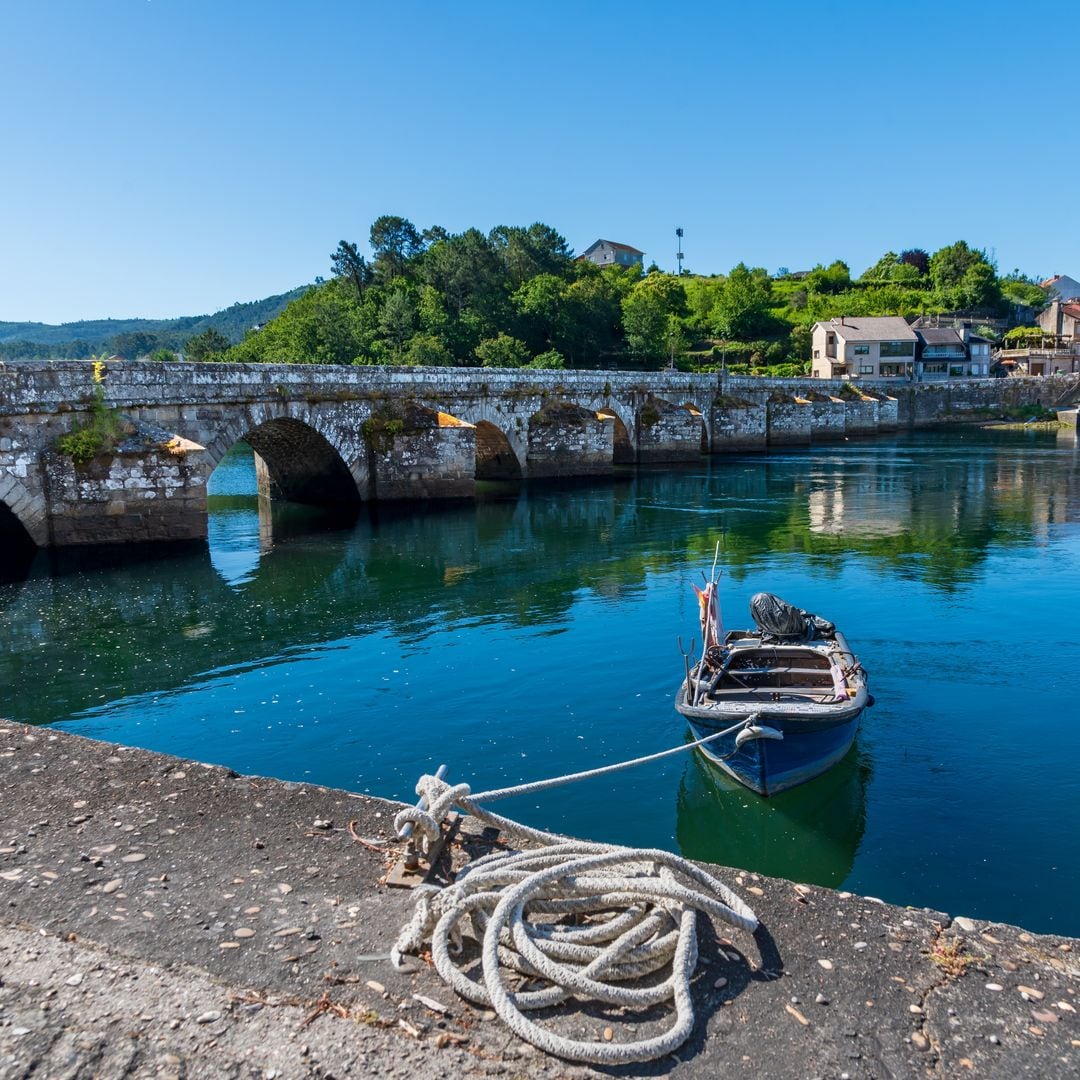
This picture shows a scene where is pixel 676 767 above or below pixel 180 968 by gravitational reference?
below

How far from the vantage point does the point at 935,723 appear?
37.5 ft

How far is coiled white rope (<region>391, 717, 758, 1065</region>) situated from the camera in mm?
4125

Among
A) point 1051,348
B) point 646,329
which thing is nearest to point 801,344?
point 646,329

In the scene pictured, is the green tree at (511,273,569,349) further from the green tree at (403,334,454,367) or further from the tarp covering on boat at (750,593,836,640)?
the tarp covering on boat at (750,593,836,640)

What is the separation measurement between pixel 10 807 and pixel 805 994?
216 inches

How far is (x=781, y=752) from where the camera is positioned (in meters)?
9.25

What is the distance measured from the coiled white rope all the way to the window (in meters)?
79.0

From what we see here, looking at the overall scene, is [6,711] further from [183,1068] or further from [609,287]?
[609,287]

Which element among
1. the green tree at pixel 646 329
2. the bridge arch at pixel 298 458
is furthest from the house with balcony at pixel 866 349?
the bridge arch at pixel 298 458

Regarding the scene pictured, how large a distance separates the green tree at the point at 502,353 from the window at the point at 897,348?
32965 mm

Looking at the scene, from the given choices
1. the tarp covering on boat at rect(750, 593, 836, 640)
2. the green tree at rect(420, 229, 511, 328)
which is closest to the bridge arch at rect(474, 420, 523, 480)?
the tarp covering on boat at rect(750, 593, 836, 640)

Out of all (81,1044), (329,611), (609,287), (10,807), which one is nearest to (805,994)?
(81,1044)

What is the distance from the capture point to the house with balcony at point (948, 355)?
78562 mm

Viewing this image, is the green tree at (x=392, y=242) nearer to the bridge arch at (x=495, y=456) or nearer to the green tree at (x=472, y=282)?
the green tree at (x=472, y=282)
